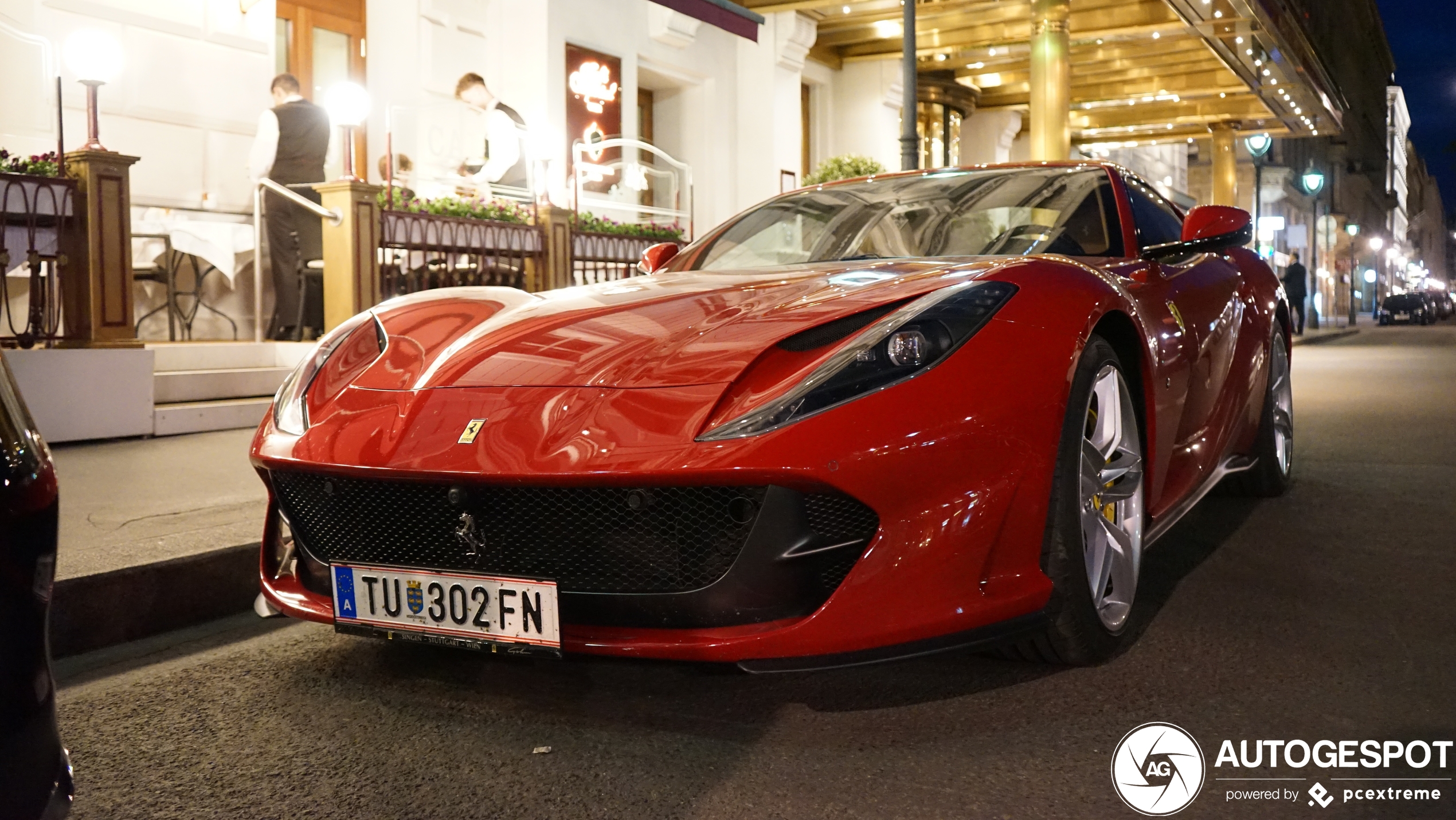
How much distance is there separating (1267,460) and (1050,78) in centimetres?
1270

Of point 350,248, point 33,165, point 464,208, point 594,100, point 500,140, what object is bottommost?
point 350,248

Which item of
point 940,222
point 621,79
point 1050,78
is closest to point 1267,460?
point 940,222

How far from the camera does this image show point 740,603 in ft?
7.03

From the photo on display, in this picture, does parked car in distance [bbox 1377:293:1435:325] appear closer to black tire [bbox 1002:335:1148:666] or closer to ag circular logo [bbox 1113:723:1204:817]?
black tire [bbox 1002:335:1148:666]

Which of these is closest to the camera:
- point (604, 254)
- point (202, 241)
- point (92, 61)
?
point (92, 61)

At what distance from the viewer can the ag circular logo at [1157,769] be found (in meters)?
2.00

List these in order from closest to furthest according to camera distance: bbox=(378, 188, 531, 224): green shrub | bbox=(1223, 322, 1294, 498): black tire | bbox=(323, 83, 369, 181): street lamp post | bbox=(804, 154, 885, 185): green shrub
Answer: bbox=(1223, 322, 1294, 498): black tire
bbox=(323, 83, 369, 181): street lamp post
bbox=(378, 188, 531, 224): green shrub
bbox=(804, 154, 885, 185): green shrub

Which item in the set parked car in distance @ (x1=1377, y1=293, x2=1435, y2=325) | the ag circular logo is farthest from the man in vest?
parked car in distance @ (x1=1377, y1=293, x2=1435, y2=325)

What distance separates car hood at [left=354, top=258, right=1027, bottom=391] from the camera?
7.88 ft

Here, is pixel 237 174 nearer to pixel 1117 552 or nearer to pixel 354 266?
pixel 354 266

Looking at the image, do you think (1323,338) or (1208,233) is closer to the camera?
(1208,233)

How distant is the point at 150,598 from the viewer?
3268 millimetres

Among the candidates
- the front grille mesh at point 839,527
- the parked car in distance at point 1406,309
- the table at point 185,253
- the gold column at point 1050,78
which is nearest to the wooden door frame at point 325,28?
the table at point 185,253

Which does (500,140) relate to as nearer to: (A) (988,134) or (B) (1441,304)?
(A) (988,134)
